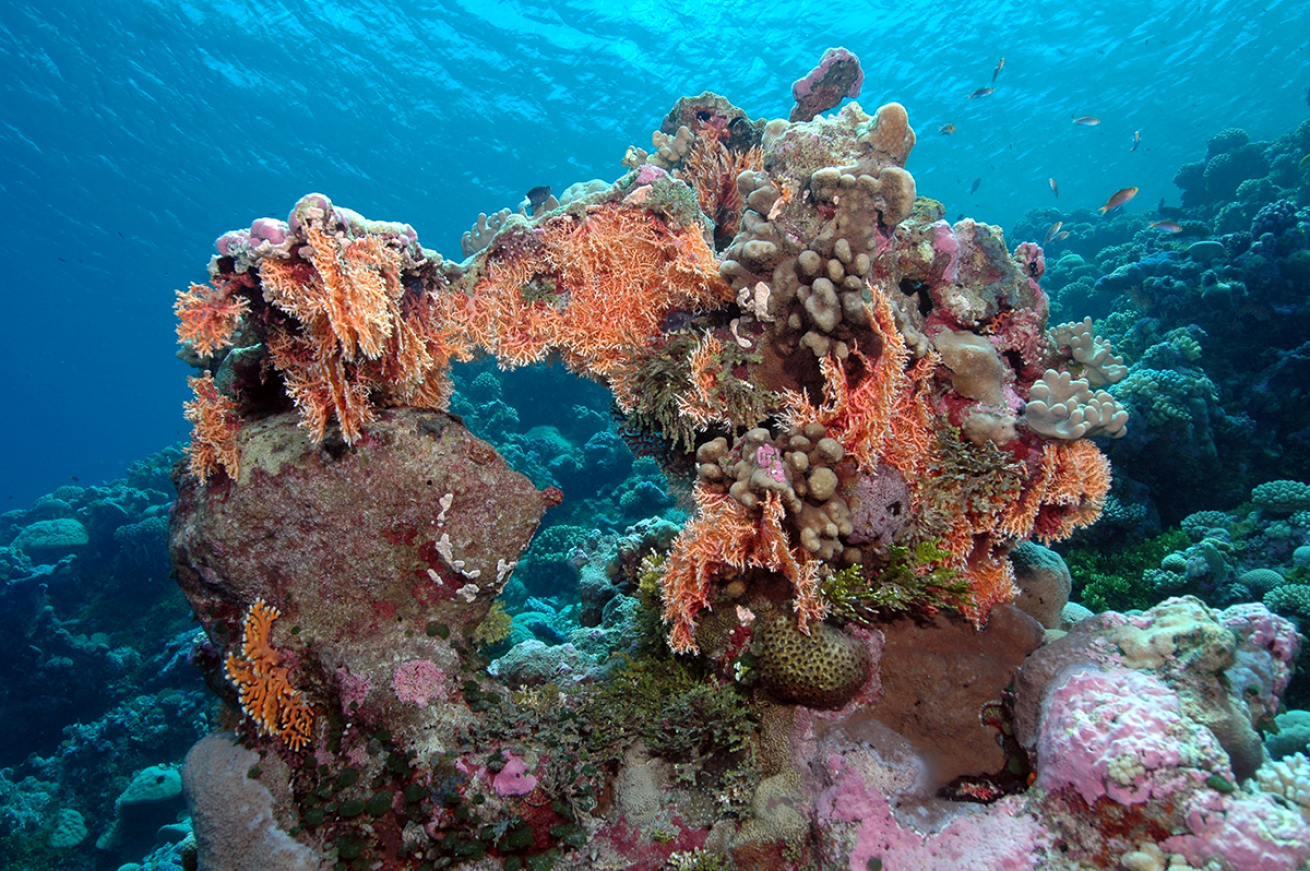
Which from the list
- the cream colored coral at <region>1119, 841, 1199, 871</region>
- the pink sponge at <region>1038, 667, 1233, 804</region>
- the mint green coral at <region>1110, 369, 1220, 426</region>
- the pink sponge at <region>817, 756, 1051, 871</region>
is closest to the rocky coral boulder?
the pink sponge at <region>817, 756, 1051, 871</region>

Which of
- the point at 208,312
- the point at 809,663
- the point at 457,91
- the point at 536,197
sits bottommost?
the point at 809,663

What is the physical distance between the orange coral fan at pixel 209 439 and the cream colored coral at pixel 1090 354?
21.1 ft

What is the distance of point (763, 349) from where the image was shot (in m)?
4.31

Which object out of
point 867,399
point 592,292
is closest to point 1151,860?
point 867,399

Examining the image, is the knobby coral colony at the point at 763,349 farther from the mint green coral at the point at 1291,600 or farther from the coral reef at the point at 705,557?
the mint green coral at the point at 1291,600

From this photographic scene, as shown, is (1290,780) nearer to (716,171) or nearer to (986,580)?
(986,580)

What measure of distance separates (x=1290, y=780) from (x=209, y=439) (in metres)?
6.34

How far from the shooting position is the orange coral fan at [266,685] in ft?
11.5

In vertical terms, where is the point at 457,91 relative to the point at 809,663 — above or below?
above

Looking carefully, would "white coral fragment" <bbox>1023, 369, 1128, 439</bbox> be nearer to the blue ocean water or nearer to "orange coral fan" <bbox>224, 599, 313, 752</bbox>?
"orange coral fan" <bbox>224, 599, 313, 752</bbox>

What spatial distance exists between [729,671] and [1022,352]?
3.53 metres

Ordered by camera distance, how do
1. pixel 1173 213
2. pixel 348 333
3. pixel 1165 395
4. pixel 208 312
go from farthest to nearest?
pixel 1173 213, pixel 1165 395, pixel 348 333, pixel 208 312

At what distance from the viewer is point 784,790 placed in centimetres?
340

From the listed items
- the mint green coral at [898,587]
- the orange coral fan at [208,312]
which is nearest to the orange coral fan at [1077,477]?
the mint green coral at [898,587]
